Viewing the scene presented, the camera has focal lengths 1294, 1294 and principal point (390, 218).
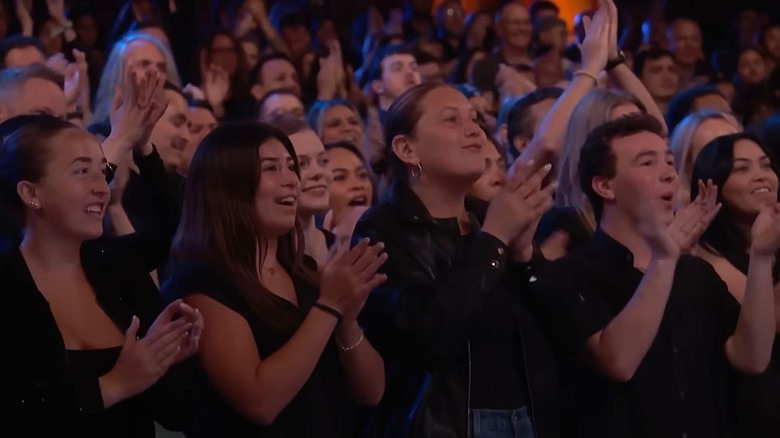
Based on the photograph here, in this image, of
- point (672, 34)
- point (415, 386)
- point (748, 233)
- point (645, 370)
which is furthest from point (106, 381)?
point (672, 34)

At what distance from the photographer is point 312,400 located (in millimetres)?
2658

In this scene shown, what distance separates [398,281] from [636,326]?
53 centimetres

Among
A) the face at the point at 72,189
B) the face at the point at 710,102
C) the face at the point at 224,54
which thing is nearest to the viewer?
the face at the point at 72,189

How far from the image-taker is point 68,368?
2.38 m

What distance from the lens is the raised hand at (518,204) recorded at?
2604 mm

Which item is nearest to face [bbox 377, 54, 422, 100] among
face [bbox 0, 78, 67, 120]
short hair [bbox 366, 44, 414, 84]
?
short hair [bbox 366, 44, 414, 84]

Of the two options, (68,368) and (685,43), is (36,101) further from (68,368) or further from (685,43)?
(685,43)

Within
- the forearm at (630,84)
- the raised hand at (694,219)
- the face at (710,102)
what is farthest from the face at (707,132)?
the raised hand at (694,219)

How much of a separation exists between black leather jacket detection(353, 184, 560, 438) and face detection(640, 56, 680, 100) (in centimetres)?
337

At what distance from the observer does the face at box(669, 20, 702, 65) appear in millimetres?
7684

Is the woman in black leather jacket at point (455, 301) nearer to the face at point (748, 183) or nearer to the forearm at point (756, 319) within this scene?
the forearm at point (756, 319)

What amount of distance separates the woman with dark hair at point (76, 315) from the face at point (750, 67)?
5624 millimetres

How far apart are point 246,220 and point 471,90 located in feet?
7.66

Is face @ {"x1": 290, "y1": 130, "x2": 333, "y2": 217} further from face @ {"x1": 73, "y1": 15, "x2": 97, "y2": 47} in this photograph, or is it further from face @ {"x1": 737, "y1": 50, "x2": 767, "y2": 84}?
face @ {"x1": 737, "y1": 50, "x2": 767, "y2": 84}
